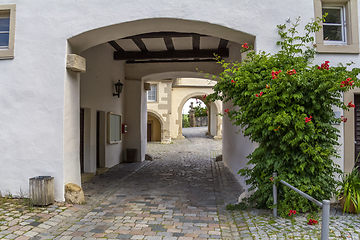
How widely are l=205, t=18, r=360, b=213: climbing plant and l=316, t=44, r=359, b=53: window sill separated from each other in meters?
0.62

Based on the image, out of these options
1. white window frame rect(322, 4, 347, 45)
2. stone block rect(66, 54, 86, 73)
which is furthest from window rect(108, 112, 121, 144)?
white window frame rect(322, 4, 347, 45)

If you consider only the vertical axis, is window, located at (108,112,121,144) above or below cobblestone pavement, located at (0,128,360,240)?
above

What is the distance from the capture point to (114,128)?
9.84m

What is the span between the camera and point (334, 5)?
5.02 meters

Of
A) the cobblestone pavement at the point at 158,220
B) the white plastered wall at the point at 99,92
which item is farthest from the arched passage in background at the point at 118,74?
the cobblestone pavement at the point at 158,220

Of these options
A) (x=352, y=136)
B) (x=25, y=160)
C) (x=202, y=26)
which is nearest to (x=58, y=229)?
(x=25, y=160)

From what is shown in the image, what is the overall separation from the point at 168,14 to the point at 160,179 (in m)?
4.16

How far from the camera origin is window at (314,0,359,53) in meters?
4.85

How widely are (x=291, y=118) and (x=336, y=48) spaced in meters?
1.87

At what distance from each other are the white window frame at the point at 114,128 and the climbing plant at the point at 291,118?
5.57 m

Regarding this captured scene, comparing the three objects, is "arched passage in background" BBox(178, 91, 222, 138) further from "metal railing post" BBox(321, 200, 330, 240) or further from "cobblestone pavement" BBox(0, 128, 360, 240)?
"metal railing post" BBox(321, 200, 330, 240)

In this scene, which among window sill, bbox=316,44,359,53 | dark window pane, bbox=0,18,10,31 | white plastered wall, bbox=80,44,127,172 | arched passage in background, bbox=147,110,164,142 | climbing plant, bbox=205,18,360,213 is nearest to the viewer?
climbing plant, bbox=205,18,360,213

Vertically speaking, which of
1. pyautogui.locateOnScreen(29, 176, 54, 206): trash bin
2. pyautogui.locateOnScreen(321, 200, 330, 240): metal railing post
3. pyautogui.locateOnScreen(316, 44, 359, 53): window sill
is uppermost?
pyautogui.locateOnScreen(316, 44, 359, 53): window sill

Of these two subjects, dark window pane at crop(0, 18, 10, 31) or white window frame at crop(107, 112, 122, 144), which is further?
white window frame at crop(107, 112, 122, 144)
